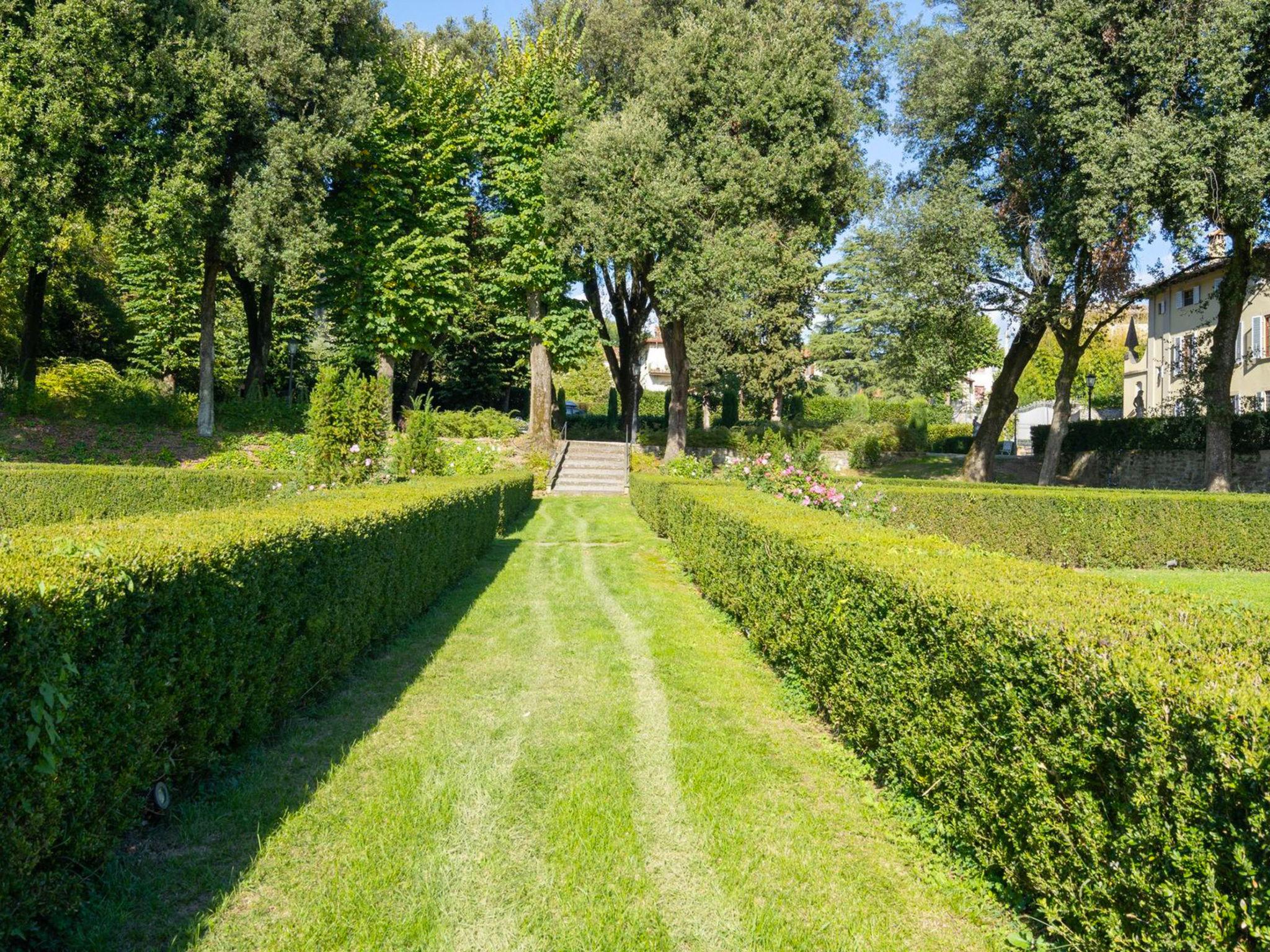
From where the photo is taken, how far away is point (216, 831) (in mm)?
3373

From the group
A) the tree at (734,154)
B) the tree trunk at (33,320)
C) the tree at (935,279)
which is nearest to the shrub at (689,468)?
the tree at (734,154)

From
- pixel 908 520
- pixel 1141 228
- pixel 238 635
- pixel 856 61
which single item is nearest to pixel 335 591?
pixel 238 635

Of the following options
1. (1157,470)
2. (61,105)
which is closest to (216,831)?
(61,105)

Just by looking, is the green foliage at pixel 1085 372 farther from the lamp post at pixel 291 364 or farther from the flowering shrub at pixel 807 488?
the flowering shrub at pixel 807 488

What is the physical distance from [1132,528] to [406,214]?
70.3 feet

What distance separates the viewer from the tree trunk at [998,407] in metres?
20.4

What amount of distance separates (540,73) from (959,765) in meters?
24.0

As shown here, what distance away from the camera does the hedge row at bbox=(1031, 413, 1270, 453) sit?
19.7 metres

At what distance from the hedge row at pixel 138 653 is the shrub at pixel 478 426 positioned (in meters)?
18.1

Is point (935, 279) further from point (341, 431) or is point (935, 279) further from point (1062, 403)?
point (341, 431)

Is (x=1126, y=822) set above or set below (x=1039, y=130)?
below

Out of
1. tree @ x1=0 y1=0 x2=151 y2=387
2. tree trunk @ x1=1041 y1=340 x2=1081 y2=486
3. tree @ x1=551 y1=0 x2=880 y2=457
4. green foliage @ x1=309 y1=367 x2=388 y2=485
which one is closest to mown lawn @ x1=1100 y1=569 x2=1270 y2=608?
tree trunk @ x1=1041 y1=340 x2=1081 y2=486

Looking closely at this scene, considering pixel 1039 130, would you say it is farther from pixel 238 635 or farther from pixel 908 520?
pixel 238 635

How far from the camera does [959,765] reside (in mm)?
3299
